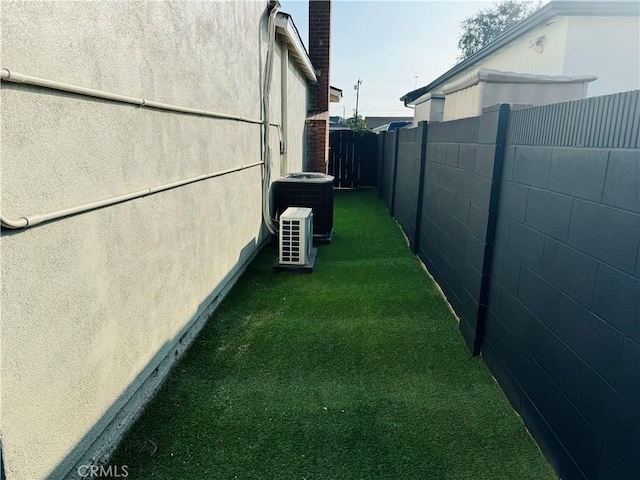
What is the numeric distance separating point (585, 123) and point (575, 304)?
0.81m

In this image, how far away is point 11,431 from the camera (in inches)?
59.4

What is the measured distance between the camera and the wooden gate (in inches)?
530

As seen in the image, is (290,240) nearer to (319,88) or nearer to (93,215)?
(93,215)

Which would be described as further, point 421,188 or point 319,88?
point 319,88

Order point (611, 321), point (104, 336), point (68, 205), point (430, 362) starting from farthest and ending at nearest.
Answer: point (430, 362)
point (104, 336)
point (68, 205)
point (611, 321)

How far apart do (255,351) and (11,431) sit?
6.18 ft

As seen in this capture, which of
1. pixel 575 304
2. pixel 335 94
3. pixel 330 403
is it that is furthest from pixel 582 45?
pixel 330 403

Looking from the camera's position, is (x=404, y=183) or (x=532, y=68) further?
(x=532, y=68)

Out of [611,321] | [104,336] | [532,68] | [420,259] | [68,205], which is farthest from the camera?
[532,68]

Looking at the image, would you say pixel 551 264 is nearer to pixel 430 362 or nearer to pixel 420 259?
pixel 430 362

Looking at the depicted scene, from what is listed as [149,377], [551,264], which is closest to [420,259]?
[551,264]

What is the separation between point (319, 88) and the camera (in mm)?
11180

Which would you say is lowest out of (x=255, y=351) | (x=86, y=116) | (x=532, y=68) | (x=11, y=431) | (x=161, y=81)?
(x=255, y=351)

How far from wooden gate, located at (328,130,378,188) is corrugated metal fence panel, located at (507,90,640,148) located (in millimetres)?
10892
